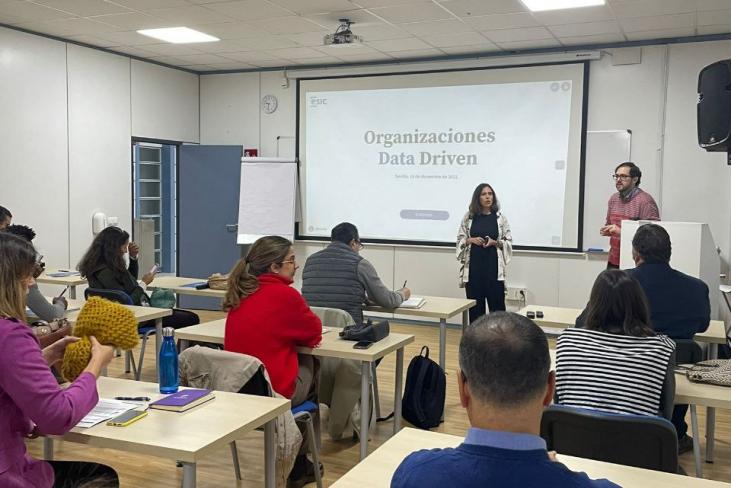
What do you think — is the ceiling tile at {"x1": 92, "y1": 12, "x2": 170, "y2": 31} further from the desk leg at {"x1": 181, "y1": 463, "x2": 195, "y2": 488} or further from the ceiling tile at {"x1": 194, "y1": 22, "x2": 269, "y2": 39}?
the desk leg at {"x1": 181, "y1": 463, "x2": 195, "y2": 488}

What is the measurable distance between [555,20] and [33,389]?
210 inches

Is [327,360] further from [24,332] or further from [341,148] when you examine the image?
[341,148]

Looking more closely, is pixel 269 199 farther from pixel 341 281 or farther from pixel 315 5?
pixel 341 281

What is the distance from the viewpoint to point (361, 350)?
10.9 feet

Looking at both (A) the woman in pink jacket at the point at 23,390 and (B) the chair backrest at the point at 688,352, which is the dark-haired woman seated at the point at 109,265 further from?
(B) the chair backrest at the point at 688,352

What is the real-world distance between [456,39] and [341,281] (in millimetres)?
3496

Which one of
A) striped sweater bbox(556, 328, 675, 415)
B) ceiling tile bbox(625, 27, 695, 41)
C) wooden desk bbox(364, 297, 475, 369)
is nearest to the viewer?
striped sweater bbox(556, 328, 675, 415)

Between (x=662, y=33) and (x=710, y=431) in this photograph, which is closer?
(x=710, y=431)

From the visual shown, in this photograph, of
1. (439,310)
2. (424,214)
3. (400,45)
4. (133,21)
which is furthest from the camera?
(424,214)

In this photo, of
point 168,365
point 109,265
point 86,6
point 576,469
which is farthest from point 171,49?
point 576,469

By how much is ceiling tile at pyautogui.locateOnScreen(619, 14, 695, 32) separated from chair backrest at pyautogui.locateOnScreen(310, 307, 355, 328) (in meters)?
3.81

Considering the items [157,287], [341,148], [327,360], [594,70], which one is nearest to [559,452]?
[327,360]

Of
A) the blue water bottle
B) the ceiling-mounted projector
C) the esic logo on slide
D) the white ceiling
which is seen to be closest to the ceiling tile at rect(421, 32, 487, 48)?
the white ceiling

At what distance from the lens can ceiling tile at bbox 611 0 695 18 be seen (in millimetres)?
5281
